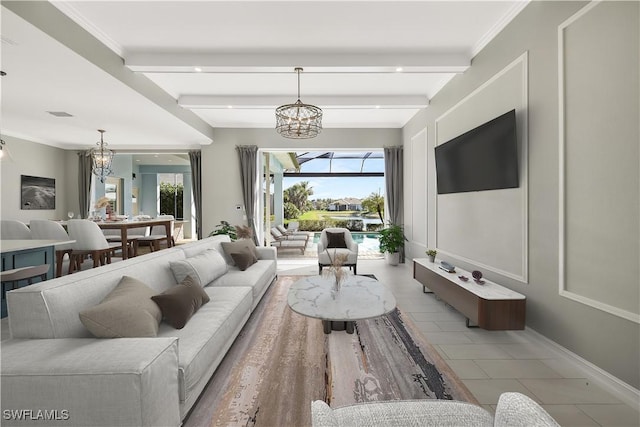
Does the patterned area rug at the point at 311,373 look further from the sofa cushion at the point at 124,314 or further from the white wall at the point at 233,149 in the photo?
the white wall at the point at 233,149

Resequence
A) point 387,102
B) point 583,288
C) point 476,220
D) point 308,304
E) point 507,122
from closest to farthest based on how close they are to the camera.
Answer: point 583,288 < point 308,304 < point 507,122 < point 476,220 < point 387,102

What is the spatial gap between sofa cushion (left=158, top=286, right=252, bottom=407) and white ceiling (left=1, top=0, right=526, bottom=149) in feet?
8.58

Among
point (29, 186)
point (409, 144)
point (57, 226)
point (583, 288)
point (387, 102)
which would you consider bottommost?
point (583, 288)

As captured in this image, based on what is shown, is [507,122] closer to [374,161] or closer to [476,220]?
[476,220]

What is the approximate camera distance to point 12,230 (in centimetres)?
412

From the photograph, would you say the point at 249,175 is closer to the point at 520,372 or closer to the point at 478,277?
the point at 478,277

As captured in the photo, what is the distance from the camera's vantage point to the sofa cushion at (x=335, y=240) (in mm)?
5332

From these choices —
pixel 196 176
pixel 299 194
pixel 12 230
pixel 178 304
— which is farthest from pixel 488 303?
pixel 299 194

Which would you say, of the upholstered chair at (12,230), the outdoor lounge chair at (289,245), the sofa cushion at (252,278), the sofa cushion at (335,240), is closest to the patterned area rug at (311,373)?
the sofa cushion at (252,278)

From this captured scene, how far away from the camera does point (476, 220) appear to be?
335cm

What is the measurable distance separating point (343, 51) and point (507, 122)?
193cm

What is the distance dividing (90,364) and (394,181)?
587 centimetres

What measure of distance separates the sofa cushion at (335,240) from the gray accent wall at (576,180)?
2.59m

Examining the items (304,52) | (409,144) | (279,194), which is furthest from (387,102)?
(279,194)
